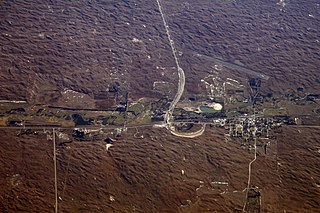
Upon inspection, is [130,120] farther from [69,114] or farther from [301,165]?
[301,165]

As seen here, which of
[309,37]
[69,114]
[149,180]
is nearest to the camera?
[149,180]

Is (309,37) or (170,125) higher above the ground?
(309,37)

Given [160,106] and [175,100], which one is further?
[175,100]

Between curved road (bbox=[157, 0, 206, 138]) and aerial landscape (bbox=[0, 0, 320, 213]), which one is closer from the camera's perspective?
aerial landscape (bbox=[0, 0, 320, 213])

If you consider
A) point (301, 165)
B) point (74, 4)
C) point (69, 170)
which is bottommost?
point (69, 170)

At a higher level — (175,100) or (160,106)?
(175,100)

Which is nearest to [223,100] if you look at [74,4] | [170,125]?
[170,125]

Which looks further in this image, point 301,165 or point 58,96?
point 58,96

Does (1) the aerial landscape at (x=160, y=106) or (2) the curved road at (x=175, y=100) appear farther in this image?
(2) the curved road at (x=175, y=100)
